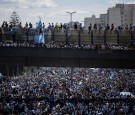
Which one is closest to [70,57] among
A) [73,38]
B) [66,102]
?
[66,102]

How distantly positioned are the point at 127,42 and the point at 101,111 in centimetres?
729

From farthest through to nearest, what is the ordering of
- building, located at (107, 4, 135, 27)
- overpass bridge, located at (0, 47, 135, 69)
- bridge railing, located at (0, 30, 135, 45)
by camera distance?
building, located at (107, 4, 135, 27), bridge railing, located at (0, 30, 135, 45), overpass bridge, located at (0, 47, 135, 69)

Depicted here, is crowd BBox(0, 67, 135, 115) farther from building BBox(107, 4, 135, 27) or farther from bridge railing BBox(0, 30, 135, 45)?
building BBox(107, 4, 135, 27)

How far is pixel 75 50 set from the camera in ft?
105

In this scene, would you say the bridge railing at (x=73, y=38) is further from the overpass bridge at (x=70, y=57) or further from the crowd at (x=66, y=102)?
the crowd at (x=66, y=102)

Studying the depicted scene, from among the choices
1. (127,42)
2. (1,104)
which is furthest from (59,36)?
(1,104)

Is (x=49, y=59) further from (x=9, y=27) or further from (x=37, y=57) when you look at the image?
(x=9, y=27)

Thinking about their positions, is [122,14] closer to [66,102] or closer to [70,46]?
[70,46]

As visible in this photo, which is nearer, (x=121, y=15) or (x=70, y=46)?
(x=70, y=46)

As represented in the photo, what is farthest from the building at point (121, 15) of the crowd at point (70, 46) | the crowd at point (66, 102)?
the crowd at point (70, 46)

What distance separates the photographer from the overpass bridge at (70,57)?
105 feet

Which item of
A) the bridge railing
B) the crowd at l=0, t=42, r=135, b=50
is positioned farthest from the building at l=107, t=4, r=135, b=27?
the crowd at l=0, t=42, r=135, b=50

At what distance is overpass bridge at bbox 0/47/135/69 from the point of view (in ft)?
105

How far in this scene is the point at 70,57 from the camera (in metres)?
32.3
